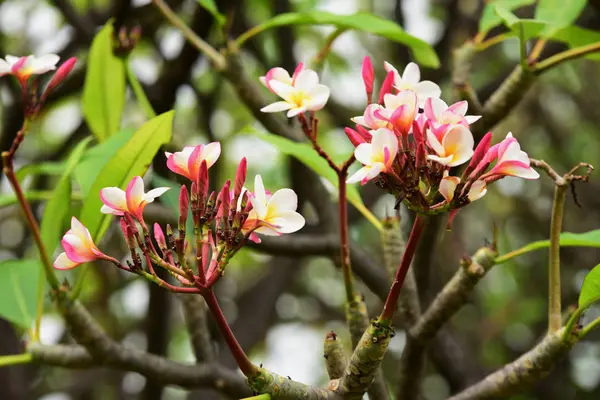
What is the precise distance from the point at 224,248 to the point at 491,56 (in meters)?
2.45

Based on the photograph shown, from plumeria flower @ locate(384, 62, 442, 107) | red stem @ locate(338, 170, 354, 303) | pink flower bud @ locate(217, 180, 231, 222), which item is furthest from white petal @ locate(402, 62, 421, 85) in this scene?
pink flower bud @ locate(217, 180, 231, 222)

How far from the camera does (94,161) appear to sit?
90 centimetres

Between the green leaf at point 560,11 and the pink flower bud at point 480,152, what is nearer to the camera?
the pink flower bud at point 480,152

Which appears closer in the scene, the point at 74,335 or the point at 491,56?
the point at 74,335

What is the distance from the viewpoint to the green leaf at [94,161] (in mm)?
879

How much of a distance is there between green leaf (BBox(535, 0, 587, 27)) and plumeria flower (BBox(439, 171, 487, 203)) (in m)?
0.53

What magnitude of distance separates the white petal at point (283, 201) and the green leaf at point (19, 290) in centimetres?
55

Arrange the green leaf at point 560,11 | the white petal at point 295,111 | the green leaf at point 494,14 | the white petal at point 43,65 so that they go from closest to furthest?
the white petal at point 295,111 → the white petal at point 43,65 → the green leaf at point 560,11 → the green leaf at point 494,14

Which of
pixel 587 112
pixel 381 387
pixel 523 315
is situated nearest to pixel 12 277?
pixel 381 387

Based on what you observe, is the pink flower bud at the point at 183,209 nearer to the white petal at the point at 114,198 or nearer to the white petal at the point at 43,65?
the white petal at the point at 114,198

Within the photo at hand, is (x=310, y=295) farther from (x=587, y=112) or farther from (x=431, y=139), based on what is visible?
(x=431, y=139)

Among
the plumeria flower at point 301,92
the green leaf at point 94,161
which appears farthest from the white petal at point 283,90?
the green leaf at point 94,161

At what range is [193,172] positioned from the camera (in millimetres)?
542

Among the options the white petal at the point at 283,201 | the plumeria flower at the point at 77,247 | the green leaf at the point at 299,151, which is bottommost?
the plumeria flower at the point at 77,247
